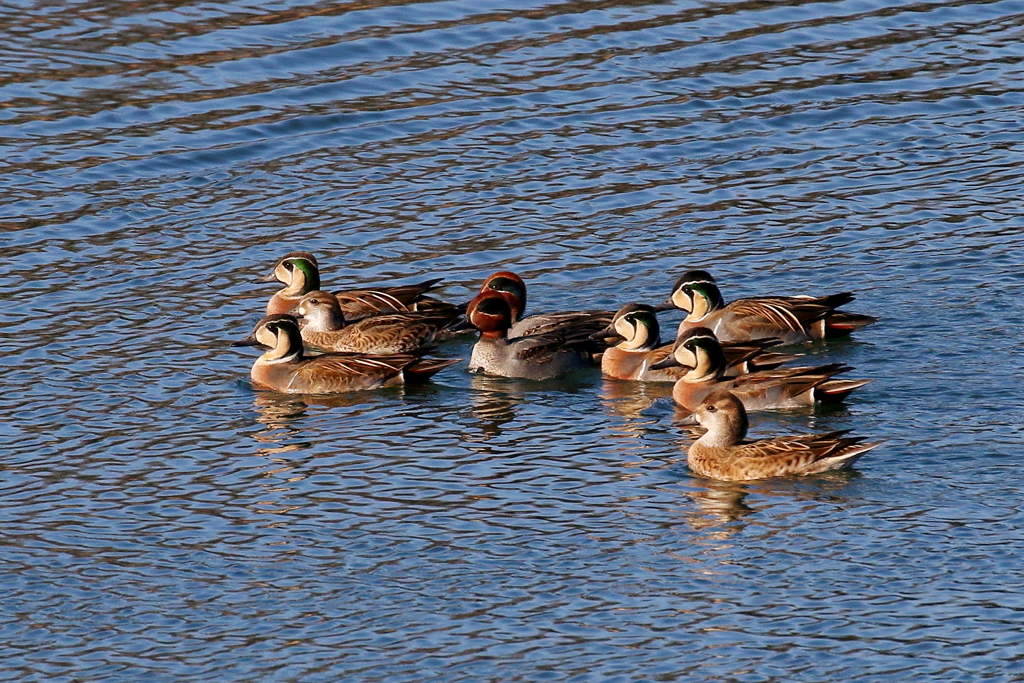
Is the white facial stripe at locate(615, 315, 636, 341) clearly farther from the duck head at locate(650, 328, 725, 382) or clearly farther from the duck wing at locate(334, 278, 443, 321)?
the duck wing at locate(334, 278, 443, 321)

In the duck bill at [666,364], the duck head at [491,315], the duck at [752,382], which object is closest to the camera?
the duck at [752,382]

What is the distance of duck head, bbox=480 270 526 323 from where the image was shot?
52.0ft

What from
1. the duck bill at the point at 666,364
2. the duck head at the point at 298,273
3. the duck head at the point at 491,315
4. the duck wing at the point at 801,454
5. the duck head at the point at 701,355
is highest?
the duck head at the point at 298,273

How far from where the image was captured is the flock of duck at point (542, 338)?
1435 centimetres

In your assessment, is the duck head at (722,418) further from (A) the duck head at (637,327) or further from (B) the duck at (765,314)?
(B) the duck at (765,314)

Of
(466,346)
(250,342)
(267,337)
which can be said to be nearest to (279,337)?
(267,337)

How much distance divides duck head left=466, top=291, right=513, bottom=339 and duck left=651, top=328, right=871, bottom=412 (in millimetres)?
1525

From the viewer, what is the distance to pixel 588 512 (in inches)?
464

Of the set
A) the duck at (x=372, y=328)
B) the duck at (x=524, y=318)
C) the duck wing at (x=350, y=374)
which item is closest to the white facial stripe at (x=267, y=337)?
the duck wing at (x=350, y=374)

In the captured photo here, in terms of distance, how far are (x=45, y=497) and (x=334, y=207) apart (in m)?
7.07

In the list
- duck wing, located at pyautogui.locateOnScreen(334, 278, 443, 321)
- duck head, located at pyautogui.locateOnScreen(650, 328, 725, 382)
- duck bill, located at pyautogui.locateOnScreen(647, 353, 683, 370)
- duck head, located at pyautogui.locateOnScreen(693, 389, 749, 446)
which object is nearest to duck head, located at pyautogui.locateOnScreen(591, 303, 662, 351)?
duck bill, located at pyautogui.locateOnScreen(647, 353, 683, 370)

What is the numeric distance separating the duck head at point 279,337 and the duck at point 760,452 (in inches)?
149

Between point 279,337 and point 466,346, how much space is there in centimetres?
218

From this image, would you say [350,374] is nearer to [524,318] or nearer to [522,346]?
[522,346]
